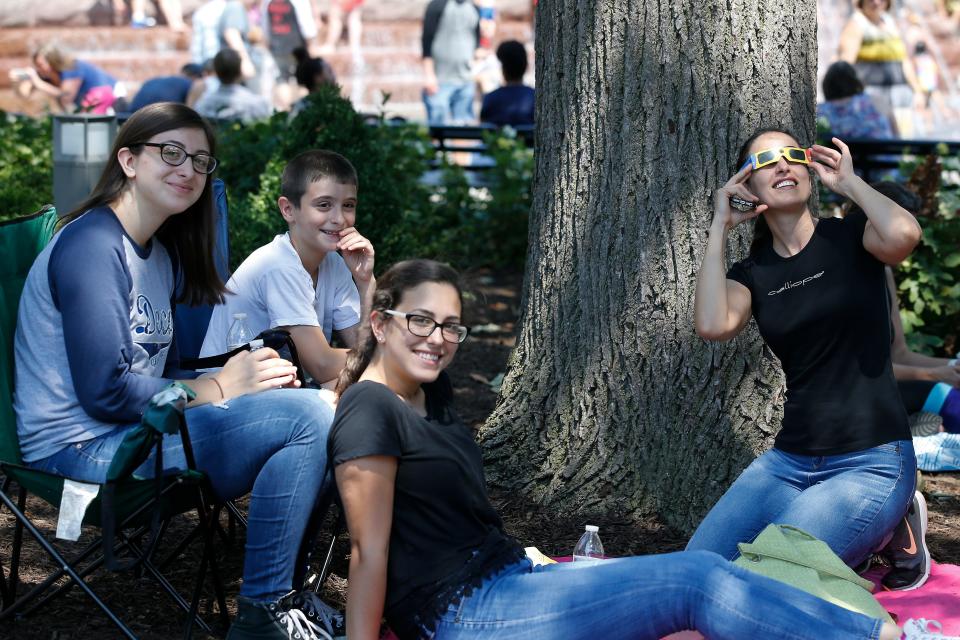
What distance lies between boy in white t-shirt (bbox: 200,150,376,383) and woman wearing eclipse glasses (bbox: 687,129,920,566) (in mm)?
1263

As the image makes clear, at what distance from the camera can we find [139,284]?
3.67 m

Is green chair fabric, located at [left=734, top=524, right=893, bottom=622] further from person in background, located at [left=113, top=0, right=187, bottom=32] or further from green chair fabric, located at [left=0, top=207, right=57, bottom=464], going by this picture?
person in background, located at [left=113, top=0, right=187, bottom=32]

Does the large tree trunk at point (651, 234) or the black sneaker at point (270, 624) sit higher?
the large tree trunk at point (651, 234)

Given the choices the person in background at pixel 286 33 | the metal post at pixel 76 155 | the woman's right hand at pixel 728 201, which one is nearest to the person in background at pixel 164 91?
the person in background at pixel 286 33

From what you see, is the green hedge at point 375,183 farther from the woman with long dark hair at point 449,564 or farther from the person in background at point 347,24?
the person in background at point 347,24

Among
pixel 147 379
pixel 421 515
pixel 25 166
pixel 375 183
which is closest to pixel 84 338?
pixel 147 379

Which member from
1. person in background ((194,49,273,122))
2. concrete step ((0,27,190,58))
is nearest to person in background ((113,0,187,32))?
concrete step ((0,27,190,58))

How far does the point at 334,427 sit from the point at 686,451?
184 cm

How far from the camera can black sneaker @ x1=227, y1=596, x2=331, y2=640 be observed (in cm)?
334

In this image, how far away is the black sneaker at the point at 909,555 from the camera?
390cm

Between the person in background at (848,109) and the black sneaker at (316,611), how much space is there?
736 centimetres

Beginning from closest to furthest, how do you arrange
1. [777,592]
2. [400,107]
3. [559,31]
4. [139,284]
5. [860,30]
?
[777,592]
[139,284]
[559,31]
[860,30]
[400,107]

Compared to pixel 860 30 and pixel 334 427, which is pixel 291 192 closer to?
pixel 334 427

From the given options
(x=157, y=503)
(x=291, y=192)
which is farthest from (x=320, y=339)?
(x=157, y=503)
